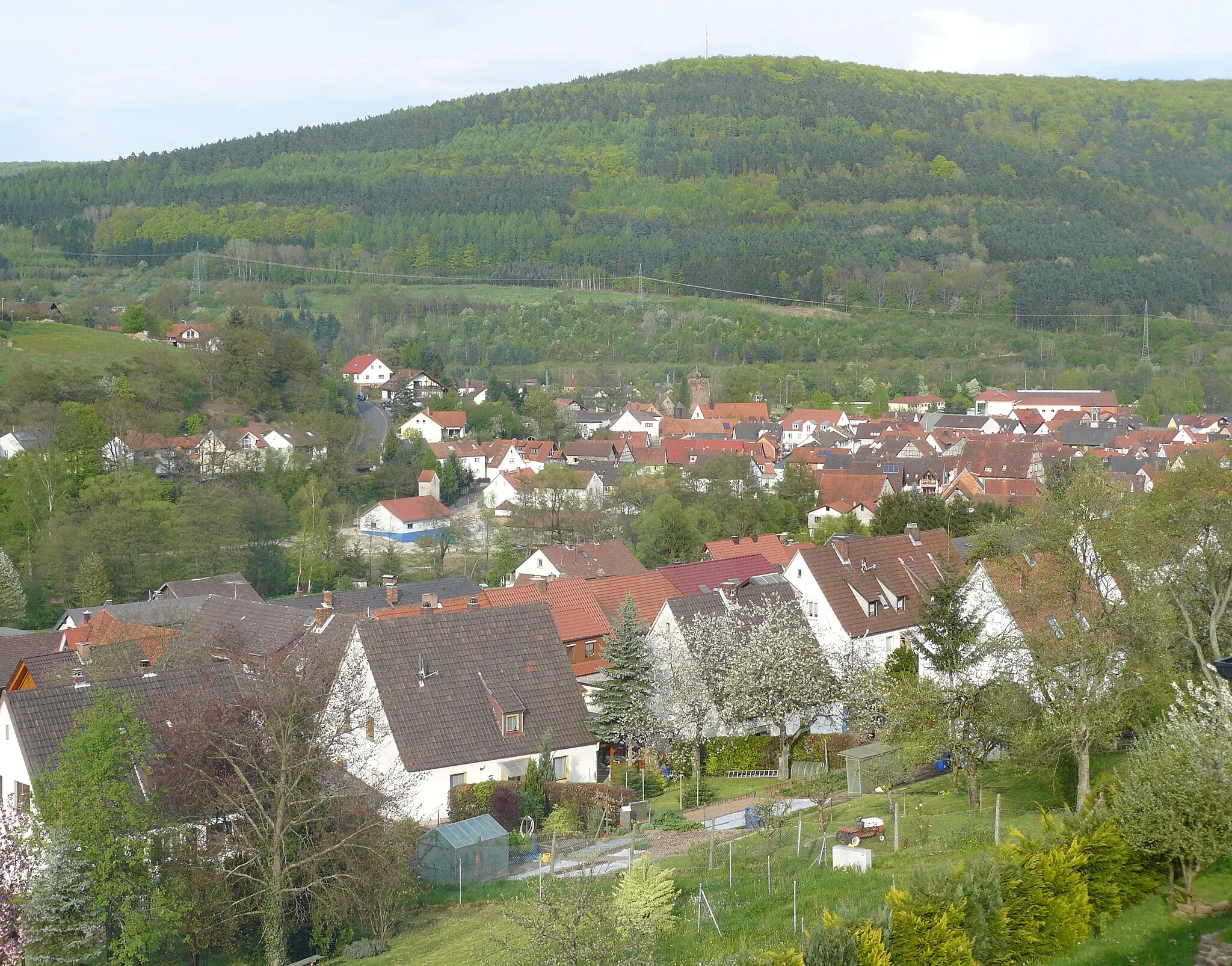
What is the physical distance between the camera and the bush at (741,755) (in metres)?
27.4

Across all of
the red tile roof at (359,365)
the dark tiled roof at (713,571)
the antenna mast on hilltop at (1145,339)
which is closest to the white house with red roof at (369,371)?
the red tile roof at (359,365)

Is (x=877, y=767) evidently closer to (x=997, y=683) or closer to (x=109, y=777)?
(x=997, y=683)

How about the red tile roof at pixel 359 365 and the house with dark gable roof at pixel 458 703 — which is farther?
the red tile roof at pixel 359 365

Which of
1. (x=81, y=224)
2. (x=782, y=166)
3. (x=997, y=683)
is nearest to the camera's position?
(x=997, y=683)

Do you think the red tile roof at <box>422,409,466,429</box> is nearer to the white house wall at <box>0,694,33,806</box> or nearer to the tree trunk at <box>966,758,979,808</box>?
the white house wall at <box>0,694,33,806</box>

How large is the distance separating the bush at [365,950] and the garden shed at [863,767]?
8.92 m

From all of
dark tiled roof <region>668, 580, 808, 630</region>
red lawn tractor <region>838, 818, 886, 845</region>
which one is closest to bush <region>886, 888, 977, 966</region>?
red lawn tractor <region>838, 818, 886, 845</region>

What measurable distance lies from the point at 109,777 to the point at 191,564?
34460 millimetres

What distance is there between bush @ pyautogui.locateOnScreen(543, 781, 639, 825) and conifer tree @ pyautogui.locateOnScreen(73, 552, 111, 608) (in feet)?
91.9

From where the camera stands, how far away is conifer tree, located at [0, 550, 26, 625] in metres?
45.5

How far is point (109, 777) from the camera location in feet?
58.9

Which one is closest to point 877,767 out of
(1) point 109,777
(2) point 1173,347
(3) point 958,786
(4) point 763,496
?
(3) point 958,786

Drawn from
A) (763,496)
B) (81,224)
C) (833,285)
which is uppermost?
(81,224)

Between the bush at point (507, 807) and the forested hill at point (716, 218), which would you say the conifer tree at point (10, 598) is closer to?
the bush at point (507, 807)
